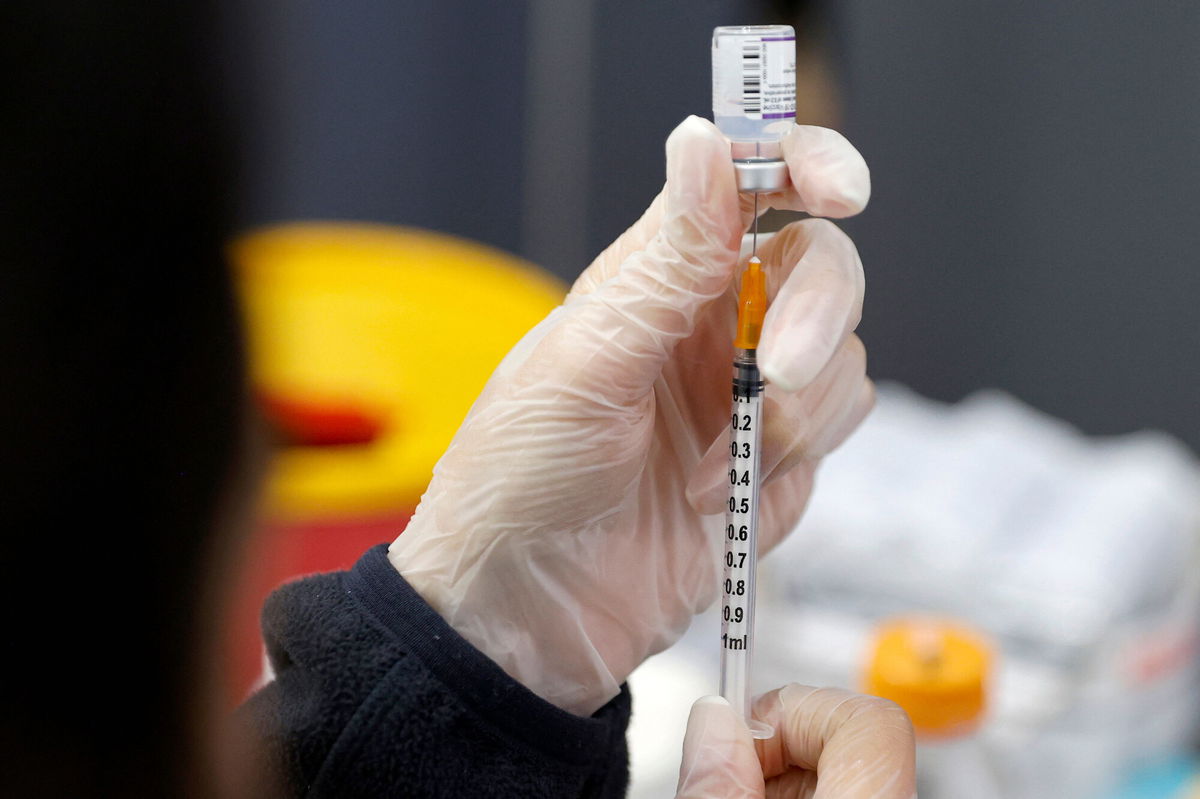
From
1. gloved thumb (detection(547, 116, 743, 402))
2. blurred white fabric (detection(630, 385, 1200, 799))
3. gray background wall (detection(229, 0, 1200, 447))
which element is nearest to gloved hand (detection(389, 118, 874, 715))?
gloved thumb (detection(547, 116, 743, 402))

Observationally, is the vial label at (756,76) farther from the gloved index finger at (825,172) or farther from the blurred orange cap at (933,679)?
the blurred orange cap at (933,679)

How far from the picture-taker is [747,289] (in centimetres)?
58

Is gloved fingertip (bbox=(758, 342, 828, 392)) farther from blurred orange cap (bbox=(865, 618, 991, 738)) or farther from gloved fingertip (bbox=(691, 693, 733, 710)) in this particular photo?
blurred orange cap (bbox=(865, 618, 991, 738))

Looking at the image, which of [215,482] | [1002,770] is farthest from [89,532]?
[1002,770]

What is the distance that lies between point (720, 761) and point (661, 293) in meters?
0.24

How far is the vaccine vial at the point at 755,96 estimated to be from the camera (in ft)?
1.71

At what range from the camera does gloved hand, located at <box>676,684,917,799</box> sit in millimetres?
579

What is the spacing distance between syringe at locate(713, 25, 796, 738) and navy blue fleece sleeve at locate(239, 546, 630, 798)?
10 centimetres

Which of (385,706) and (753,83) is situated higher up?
(753,83)

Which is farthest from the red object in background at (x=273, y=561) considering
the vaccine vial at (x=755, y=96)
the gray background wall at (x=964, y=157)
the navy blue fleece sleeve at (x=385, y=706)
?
the gray background wall at (x=964, y=157)

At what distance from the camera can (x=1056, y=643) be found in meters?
1.31

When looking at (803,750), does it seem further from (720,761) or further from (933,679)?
(933,679)

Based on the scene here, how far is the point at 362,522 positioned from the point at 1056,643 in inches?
34.1

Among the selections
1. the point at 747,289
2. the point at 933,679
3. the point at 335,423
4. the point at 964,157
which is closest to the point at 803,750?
the point at 747,289
